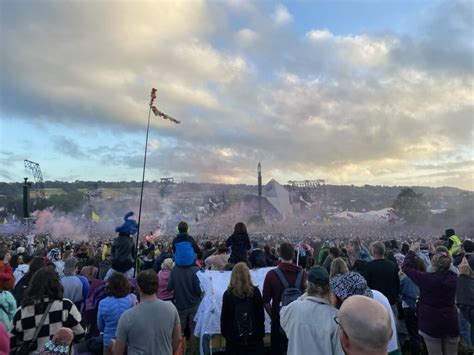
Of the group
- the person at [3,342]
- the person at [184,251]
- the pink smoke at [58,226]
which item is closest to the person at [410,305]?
the person at [184,251]

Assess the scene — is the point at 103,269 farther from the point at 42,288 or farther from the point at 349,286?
the point at 349,286

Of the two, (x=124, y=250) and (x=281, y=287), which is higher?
(x=124, y=250)

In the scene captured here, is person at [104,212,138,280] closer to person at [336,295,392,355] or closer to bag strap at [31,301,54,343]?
bag strap at [31,301,54,343]

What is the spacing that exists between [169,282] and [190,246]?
677mm

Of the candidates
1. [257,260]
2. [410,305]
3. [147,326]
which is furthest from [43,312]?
[410,305]

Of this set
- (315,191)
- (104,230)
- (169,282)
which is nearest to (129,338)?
(169,282)

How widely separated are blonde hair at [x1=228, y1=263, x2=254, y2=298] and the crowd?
0.01 metres

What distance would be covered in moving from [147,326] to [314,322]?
63.7 inches

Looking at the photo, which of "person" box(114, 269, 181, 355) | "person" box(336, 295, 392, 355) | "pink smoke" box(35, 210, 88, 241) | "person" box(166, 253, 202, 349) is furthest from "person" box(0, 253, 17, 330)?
"pink smoke" box(35, 210, 88, 241)

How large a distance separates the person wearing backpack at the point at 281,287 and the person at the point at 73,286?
9.80ft

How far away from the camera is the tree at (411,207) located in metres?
62.0

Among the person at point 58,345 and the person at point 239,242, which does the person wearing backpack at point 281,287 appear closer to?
the person at point 58,345

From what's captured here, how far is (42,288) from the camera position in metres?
3.79

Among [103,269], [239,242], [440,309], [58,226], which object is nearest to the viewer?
[440,309]
